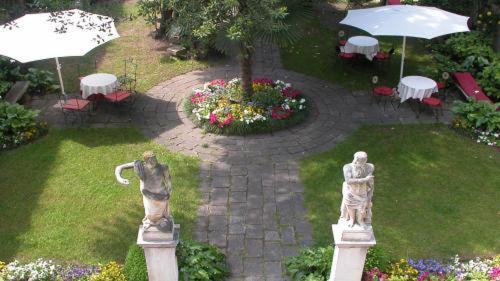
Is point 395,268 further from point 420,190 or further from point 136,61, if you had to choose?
point 136,61

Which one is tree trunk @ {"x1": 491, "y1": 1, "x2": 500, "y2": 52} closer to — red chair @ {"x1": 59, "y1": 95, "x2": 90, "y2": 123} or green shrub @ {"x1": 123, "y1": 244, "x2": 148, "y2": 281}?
red chair @ {"x1": 59, "y1": 95, "x2": 90, "y2": 123}

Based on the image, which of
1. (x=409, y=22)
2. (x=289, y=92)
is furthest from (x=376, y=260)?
(x=409, y=22)

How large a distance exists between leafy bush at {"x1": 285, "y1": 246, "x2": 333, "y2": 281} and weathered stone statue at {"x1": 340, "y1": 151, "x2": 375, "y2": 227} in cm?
100

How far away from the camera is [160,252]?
6.38m

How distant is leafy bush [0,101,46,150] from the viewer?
10172mm

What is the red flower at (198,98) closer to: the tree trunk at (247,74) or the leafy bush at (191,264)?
the tree trunk at (247,74)

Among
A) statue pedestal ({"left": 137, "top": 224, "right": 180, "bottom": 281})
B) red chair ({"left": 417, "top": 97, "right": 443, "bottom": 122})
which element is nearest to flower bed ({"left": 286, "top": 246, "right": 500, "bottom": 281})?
statue pedestal ({"left": 137, "top": 224, "right": 180, "bottom": 281})

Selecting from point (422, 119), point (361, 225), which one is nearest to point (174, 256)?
point (361, 225)

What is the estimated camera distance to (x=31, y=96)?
39.6 ft

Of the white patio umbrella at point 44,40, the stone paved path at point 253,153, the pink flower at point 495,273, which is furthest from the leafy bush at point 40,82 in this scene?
the pink flower at point 495,273

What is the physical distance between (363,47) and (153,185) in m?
8.52

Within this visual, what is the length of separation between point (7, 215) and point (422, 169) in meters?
7.25

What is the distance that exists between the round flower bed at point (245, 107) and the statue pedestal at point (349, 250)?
177 inches

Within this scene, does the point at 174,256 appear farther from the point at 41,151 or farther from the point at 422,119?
the point at 422,119
